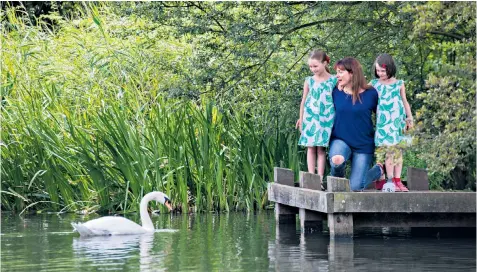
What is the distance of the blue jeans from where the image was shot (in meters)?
11.8

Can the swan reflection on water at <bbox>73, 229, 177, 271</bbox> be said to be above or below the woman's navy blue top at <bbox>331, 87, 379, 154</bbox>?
below

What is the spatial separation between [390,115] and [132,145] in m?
4.19

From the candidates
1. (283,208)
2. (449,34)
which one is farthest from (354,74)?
(283,208)

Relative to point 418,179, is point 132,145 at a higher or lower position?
higher

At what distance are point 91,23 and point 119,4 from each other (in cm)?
388

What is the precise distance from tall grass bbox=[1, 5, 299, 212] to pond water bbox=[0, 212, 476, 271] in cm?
127

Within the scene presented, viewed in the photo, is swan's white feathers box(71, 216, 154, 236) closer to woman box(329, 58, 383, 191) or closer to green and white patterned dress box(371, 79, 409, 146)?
woman box(329, 58, 383, 191)

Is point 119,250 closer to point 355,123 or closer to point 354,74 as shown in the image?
point 355,123

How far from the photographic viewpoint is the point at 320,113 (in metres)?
12.0

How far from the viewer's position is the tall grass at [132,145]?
14.6m

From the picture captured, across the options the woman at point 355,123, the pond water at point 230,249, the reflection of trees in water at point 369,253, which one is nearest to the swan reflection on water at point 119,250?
the pond water at point 230,249

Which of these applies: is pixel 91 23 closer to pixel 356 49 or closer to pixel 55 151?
pixel 55 151

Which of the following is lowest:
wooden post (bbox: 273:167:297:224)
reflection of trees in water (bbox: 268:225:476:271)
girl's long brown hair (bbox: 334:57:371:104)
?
reflection of trees in water (bbox: 268:225:476:271)

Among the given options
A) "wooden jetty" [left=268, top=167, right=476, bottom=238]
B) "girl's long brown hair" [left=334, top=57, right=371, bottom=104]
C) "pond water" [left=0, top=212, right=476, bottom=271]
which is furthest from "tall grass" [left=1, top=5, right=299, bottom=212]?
"wooden jetty" [left=268, top=167, right=476, bottom=238]
